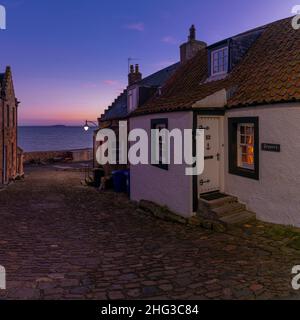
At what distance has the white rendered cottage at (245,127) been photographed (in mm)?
8258

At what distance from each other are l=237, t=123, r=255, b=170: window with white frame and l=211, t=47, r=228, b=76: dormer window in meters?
3.18

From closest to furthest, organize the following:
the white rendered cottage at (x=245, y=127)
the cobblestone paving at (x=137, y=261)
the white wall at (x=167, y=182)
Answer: the cobblestone paving at (x=137, y=261) < the white rendered cottage at (x=245, y=127) < the white wall at (x=167, y=182)

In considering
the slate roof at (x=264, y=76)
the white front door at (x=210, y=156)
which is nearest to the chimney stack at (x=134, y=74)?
the slate roof at (x=264, y=76)

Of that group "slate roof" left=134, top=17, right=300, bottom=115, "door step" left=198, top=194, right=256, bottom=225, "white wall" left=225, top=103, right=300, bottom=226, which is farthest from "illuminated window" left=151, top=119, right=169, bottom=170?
"white wall" left=225, top=103, right=300, bottom=226

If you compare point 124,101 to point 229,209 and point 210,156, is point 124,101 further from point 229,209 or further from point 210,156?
point 229,209

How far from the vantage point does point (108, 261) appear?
657cm

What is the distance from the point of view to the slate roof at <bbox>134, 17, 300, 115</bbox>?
8.62 metres

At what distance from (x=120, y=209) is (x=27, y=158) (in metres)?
33.4

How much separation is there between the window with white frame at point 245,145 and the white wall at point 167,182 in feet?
5.47

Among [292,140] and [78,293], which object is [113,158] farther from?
[78,293]

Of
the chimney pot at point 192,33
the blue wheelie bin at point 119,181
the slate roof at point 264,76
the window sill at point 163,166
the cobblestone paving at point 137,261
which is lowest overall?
the cobblestone paving at point 137,261

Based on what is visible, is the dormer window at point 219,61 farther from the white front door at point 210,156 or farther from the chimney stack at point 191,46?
the chimney stack at point 191,46

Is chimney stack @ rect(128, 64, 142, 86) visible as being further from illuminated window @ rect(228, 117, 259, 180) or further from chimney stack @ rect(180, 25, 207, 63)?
illuminated window @ rect(228, 117, 259, 180)

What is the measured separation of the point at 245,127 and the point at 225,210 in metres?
2.71
